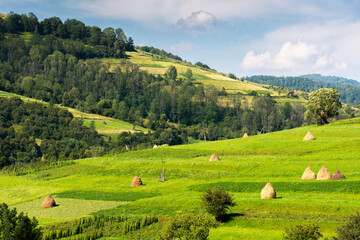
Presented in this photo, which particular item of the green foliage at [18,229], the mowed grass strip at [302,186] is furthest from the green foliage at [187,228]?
the mowed grass strip at [302,186]

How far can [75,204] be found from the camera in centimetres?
6638

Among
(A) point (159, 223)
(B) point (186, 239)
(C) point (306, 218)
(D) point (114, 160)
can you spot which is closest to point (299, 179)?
(C) point (306, 218)

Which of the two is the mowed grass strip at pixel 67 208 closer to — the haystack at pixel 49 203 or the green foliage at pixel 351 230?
the haystack at pixel 49 203

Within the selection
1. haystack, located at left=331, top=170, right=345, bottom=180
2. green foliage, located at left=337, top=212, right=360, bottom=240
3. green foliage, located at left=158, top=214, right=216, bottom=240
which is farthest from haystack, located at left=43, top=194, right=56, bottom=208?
green foliage, located at left=337, top=212, right=360, bottom=240

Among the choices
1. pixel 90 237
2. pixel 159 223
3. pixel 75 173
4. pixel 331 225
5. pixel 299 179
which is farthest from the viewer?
pixel 75 173

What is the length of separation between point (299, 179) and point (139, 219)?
27801 millimetres

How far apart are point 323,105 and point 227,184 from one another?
2440 inches

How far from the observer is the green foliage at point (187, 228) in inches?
1507

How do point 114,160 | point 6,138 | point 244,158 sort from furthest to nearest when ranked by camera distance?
point 6,138 → point 114,160 → point 244,158

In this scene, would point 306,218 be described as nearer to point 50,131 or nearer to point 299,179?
point 299,179

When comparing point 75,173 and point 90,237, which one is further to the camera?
point 75,173

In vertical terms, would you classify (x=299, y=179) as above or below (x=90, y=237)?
above

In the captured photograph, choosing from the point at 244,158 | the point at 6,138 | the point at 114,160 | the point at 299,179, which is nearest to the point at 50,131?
the point at 6,138

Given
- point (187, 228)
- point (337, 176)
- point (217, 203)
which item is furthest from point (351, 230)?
point (337, 176)
